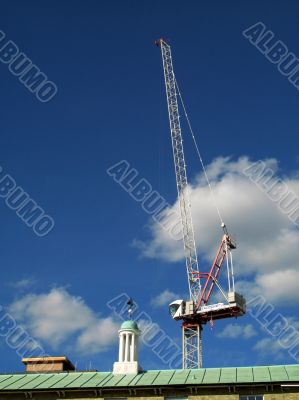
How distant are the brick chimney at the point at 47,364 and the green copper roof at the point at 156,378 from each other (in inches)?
936

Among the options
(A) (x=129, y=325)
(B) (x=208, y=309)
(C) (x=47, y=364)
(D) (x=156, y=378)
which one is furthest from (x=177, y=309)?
(D) (x=156, y=378)

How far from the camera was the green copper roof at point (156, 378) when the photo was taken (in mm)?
53312

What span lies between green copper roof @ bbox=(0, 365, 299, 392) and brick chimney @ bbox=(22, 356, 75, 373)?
78.0ft

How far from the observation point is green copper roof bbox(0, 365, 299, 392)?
53.3 metres

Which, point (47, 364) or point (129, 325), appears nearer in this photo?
point (129, 325)

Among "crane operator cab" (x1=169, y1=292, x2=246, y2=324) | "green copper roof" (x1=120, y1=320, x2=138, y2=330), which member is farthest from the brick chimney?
"crane operator cab" (x1=169, y1=292, x2=246, y2=324)

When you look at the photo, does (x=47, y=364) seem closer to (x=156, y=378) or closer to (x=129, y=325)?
A: (x=129, y=325)

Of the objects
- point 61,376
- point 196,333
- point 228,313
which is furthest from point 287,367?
point 196,333

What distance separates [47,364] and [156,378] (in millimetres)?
34907

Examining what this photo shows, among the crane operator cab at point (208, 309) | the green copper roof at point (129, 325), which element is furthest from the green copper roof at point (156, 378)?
the crane operator cab at point (208, 309)

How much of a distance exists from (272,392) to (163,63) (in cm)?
12811

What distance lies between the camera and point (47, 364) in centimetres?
8650

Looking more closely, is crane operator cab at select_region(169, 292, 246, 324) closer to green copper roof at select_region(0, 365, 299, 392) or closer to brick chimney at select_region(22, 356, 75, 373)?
brick chimney at select_region(22, 356, 75, 373)

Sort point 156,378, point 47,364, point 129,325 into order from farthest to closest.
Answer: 1. point 47,364
2. point 129,325
3. point 156,378
